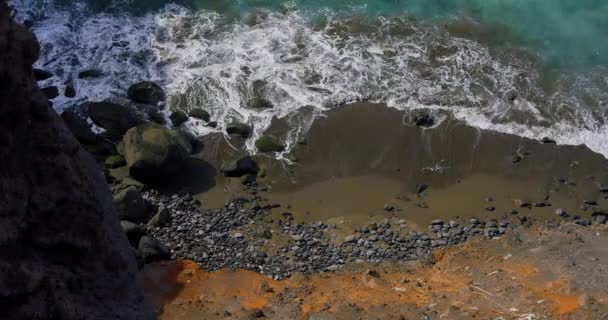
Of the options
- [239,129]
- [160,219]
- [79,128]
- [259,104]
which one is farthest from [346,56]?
[160,219]

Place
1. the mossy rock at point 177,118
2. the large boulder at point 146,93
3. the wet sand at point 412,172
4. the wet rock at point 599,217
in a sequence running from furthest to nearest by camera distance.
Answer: the large boulder at point 146,93 → the mossy rock at point 177,118 → the wet sand at point 412,172 → the wet rock at point 599,217

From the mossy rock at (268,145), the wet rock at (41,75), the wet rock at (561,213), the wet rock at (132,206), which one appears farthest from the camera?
the wet rock at (41,75)

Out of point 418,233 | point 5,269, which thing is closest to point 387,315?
point 418,233

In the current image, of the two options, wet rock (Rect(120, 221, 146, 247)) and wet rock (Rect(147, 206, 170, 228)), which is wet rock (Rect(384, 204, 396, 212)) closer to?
wet rock (Rect(147, 206, 170, 228))

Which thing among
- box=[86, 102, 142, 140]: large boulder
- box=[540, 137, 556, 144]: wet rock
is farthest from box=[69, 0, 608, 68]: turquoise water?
box=[86, 102, 142, 140]: large boulder

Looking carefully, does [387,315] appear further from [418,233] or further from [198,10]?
[198,10]

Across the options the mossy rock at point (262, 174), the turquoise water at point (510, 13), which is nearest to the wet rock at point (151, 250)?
the mossy rock at point (262, 174)

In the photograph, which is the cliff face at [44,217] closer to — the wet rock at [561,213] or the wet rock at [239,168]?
the wet rock at [239,168]
